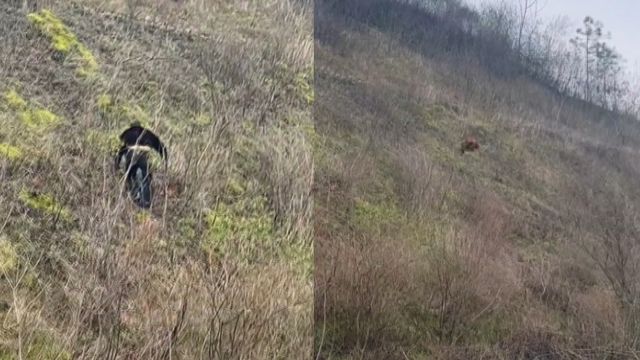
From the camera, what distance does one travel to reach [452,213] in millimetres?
7008

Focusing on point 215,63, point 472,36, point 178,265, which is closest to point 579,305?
point 215,63

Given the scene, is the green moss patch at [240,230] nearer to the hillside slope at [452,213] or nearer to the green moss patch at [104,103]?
the hillside slope at [452,213]

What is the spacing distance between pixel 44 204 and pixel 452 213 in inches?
204

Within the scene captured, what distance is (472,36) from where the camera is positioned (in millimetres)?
18594

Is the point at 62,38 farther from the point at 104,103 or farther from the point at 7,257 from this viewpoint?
the point at 7,257

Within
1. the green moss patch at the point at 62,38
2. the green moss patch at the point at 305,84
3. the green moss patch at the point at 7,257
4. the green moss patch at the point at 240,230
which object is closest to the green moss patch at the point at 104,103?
the green moss patch at the point at 62,38

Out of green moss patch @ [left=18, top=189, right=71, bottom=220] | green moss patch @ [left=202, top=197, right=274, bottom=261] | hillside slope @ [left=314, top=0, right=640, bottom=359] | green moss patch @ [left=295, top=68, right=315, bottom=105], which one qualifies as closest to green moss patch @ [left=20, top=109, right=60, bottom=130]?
green moss patch @ [left=18, top=189, right=71, bottom=220]

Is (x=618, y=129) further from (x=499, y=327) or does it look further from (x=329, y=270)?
(x=329, y=270)

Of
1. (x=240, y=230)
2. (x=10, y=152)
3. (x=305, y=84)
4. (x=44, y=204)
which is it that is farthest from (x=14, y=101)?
(x=305, y=84)

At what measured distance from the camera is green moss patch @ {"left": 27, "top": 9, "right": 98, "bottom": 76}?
3.19 m

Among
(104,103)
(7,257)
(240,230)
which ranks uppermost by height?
(104,103)

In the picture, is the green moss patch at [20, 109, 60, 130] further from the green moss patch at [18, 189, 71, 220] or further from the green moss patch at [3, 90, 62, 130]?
the green moss patch at [18, 189, 71, 220]

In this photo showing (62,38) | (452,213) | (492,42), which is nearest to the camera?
(62,38)

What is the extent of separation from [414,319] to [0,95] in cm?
259
